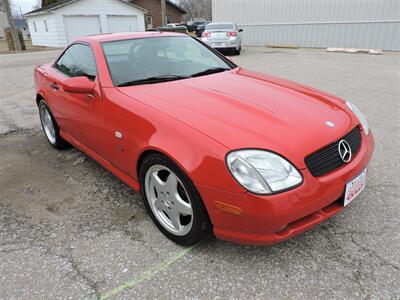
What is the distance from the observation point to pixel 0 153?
4301mm

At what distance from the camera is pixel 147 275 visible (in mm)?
2133

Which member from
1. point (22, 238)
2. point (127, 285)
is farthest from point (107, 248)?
point (22, 238)

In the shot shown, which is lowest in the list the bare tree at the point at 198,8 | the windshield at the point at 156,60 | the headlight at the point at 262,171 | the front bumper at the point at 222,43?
the bare tree at the point at 198,8

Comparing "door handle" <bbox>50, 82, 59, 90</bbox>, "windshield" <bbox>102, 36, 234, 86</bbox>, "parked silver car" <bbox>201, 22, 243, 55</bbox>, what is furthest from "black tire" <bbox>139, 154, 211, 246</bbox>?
"parked silver car" <bbox>201, 22, 243, 55</bbox>

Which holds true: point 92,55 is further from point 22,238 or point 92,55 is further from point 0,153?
point 0,153

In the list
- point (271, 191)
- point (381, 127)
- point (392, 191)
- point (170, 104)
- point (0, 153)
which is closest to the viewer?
point (271, 191)

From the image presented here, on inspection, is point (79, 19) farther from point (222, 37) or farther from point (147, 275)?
point (147, 275)

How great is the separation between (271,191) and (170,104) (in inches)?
38.7

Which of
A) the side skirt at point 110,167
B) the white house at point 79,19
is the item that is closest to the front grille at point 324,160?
the side skirt at point 110,167

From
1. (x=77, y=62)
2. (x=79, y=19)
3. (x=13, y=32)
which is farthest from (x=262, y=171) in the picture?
(x=79, y=19)

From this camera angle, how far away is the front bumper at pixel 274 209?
1832 millimetres

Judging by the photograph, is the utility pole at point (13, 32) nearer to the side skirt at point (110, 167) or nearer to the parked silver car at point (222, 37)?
the parked silver car at point (222, 37)

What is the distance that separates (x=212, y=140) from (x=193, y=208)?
0.46 metres

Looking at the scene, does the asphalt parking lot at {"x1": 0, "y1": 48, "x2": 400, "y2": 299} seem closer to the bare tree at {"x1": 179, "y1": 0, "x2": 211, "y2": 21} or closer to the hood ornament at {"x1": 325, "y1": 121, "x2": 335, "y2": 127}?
the hood ornament at {"x1": 325, "y1": 121, "x2": 335, "y2": 127}
